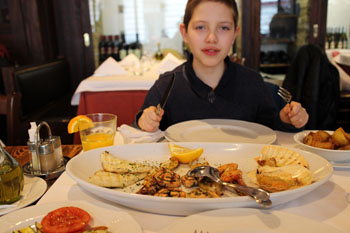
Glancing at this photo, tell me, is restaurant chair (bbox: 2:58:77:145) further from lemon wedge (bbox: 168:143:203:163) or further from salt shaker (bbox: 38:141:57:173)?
lemon wedge (bbox: 168:143:203:163)

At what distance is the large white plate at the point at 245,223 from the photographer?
54 centimetres

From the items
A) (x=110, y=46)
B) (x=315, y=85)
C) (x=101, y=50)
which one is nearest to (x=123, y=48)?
(x=110, y=46)

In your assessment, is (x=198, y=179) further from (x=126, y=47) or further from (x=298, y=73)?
(x=126, y=47)

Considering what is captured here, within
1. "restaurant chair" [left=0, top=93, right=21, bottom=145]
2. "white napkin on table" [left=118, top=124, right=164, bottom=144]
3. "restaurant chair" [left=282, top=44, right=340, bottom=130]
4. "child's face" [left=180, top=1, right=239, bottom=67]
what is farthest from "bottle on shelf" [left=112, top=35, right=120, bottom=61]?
"white napkin on table" [left=118, top=124, right=164, bottom=144]

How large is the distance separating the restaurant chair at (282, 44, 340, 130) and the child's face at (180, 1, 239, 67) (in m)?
1.58

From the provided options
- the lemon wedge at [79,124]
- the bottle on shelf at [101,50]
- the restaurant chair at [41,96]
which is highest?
the bottle on shelf at [101,50]

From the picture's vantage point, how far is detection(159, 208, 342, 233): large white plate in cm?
54

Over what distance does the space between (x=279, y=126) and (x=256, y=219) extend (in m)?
0.74

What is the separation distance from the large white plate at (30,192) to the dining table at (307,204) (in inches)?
1.6

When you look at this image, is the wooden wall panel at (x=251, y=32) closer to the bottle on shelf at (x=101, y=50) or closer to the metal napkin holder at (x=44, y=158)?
the bottle on shelf at (x=101, y=50)

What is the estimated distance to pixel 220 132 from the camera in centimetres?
120

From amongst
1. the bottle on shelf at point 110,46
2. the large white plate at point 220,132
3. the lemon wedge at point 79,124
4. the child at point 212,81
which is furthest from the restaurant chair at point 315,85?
the bottle on shelf at point 110,46

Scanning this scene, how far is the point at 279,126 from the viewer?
1246mm

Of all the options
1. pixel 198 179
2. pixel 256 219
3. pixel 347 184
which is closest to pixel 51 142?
pixel 198 179
